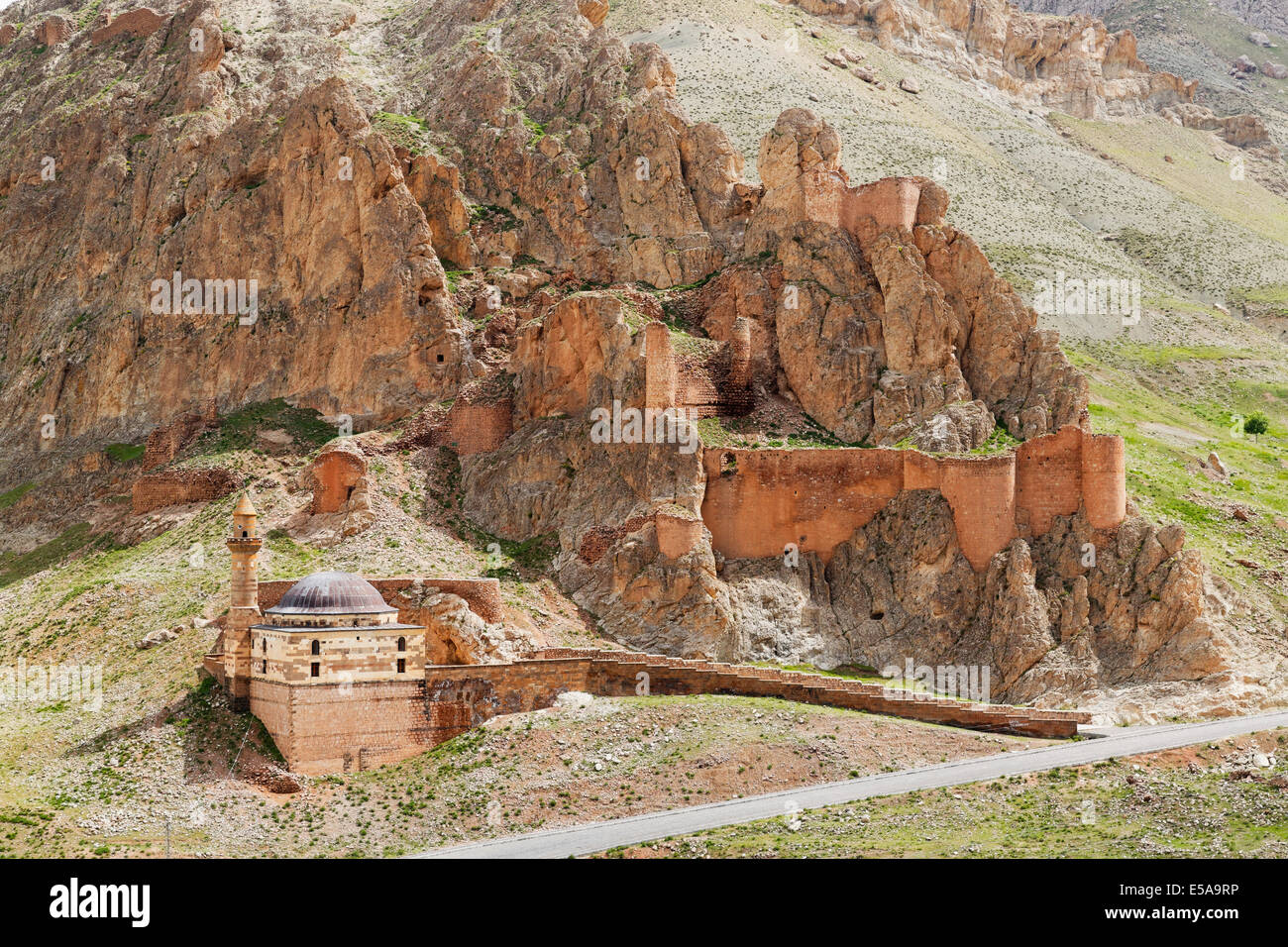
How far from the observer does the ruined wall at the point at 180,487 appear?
84.1m

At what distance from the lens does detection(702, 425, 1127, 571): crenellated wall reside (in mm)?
77375

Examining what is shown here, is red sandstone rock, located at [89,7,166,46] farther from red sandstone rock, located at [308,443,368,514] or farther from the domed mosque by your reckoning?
the domed mosque

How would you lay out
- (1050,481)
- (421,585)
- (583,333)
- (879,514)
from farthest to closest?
(583,333) < (879,514) < (1050,481) < (421,585)

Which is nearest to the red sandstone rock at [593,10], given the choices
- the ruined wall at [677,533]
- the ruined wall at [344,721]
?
the ruined wall at [677,533]

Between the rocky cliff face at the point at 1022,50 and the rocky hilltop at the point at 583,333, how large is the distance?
5917 centimetres

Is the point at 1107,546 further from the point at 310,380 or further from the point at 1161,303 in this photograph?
the point at 1161,303

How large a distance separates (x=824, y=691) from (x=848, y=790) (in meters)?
9.29

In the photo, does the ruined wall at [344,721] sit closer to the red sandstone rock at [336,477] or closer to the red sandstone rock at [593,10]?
the red sandstone rock at [336,477]

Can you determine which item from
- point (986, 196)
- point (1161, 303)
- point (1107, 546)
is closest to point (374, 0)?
point (986, 196)

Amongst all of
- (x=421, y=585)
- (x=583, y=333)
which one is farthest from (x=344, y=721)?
(x=583, y=333)

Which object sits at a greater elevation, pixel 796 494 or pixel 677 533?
pixel 796 494

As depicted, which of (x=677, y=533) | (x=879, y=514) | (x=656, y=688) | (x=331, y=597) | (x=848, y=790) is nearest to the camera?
Answer: (x=848, y=790)

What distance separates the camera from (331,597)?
211ft

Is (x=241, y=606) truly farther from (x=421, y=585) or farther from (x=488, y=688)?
(x=488, y=688)
